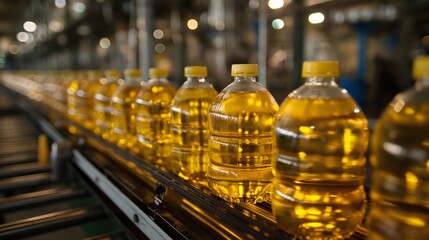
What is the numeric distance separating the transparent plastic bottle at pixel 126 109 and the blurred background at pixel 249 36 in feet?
3.08

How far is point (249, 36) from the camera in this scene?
6.40m

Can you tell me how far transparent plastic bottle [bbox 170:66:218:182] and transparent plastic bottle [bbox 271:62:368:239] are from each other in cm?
66

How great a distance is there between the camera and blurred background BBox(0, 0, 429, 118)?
398cm

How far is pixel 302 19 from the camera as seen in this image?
3.84 meters

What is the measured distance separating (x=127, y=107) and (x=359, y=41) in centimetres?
983

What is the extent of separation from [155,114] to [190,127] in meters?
0.37

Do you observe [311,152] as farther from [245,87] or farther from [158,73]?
[158,73]

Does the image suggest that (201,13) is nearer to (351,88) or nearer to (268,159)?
(268,159)

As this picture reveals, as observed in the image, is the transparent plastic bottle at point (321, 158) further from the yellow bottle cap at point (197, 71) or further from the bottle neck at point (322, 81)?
the yellow bottle cap at point (197, 71)

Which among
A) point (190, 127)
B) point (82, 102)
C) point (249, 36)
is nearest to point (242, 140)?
point (190, 127)

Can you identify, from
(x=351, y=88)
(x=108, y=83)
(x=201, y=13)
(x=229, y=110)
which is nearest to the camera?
(x=229, y=110)

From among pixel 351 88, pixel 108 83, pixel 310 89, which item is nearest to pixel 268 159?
pixel 310 89

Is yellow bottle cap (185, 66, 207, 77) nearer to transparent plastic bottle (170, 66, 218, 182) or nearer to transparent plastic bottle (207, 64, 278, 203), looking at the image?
transparent plastic bottle (170, 66, 218, 182)

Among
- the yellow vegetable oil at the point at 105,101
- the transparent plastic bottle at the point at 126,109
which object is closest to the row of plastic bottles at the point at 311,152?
the transparent plastic bottle at the point at 126,109
